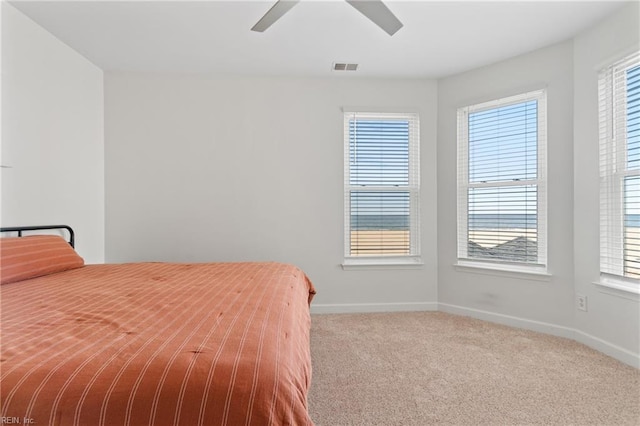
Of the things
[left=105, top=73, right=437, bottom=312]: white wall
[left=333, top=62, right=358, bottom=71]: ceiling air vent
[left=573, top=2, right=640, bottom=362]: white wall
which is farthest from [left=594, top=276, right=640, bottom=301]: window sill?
[left=333, top=62, right=358, bottom=71]: ceiling air vent

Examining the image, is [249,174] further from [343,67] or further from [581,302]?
[581,302]

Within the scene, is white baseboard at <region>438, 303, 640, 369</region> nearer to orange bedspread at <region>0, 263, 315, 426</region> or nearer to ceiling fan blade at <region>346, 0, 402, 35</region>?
orange bedspread at <region>0, 263, 315, 426</region>

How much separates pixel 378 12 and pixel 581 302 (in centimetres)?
275

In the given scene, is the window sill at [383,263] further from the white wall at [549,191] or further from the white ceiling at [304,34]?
the white ceiling at [304,34]

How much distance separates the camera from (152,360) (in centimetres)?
91

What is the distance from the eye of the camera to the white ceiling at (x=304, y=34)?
2.36m

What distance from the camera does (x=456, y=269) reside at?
347cm

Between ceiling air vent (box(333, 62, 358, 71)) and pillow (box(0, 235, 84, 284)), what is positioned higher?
ceiling air vent (box(333, 62, 358, 71))

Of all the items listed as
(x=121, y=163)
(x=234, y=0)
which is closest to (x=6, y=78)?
(x=121, y=163)

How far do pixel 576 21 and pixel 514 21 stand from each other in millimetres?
488

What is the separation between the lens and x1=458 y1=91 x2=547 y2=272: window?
3055mm

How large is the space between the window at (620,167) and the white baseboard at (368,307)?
5.13ft

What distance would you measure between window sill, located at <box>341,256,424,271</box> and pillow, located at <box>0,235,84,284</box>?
237 cm

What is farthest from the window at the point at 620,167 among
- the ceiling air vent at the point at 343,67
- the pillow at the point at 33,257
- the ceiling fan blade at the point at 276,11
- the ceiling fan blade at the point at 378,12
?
the pillow at the point at 33,257
